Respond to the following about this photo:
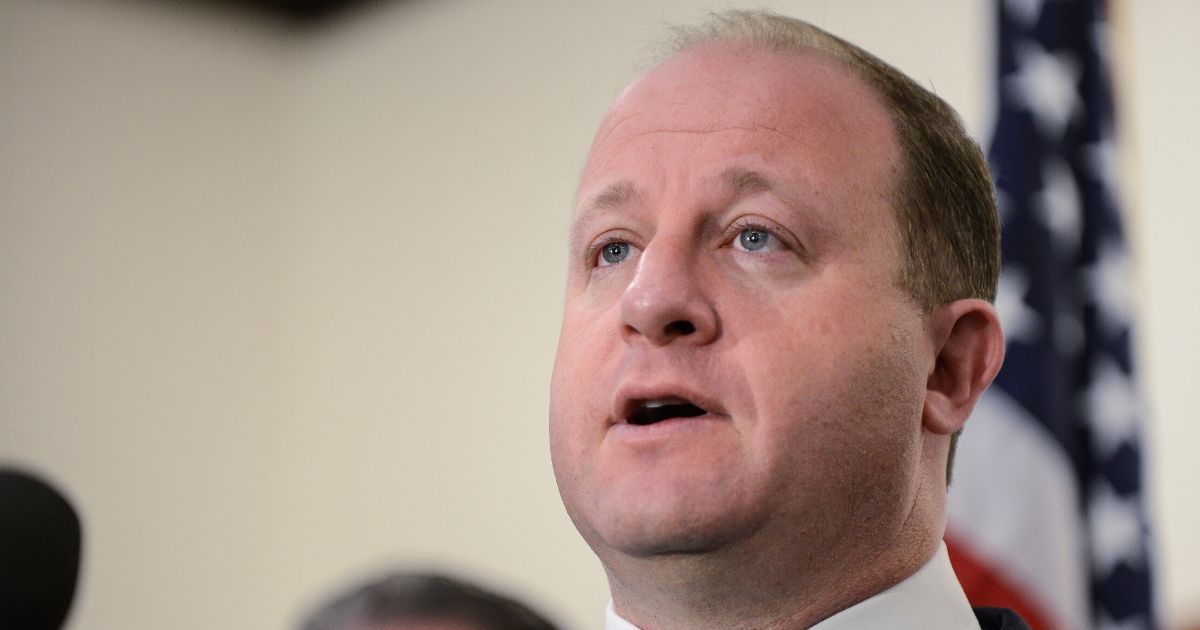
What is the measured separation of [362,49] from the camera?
259 inches

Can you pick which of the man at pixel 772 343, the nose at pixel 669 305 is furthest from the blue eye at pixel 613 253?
the nose at pixel 669 305

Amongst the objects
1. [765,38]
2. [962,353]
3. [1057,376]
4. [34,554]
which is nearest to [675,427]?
[962,353]

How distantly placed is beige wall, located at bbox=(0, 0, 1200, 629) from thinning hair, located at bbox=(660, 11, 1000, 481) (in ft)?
12.0

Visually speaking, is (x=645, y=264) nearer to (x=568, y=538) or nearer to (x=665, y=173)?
(x=665, y=173)

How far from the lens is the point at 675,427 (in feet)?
3.69

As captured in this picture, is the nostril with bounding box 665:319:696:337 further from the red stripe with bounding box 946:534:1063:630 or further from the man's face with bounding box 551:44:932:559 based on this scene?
the red stripe with bounding box 946:534:1063:630

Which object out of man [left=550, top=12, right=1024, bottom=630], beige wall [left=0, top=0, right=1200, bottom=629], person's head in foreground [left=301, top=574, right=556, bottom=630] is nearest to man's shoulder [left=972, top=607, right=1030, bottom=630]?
man [left=550, top=12, right=1024, bottom=630]

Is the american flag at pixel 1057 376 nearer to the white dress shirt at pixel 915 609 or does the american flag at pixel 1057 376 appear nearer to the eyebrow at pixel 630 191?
the white dress shirt at pixel 915 609

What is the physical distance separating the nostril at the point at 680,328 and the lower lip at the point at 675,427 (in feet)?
0.25

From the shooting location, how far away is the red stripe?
235 centimetres

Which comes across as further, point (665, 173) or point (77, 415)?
point (77, 415)

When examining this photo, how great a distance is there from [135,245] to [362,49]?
1434mm

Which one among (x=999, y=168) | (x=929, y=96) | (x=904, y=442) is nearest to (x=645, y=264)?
(x=904, y=442)

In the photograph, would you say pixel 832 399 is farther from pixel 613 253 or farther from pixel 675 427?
pixel 613 253
